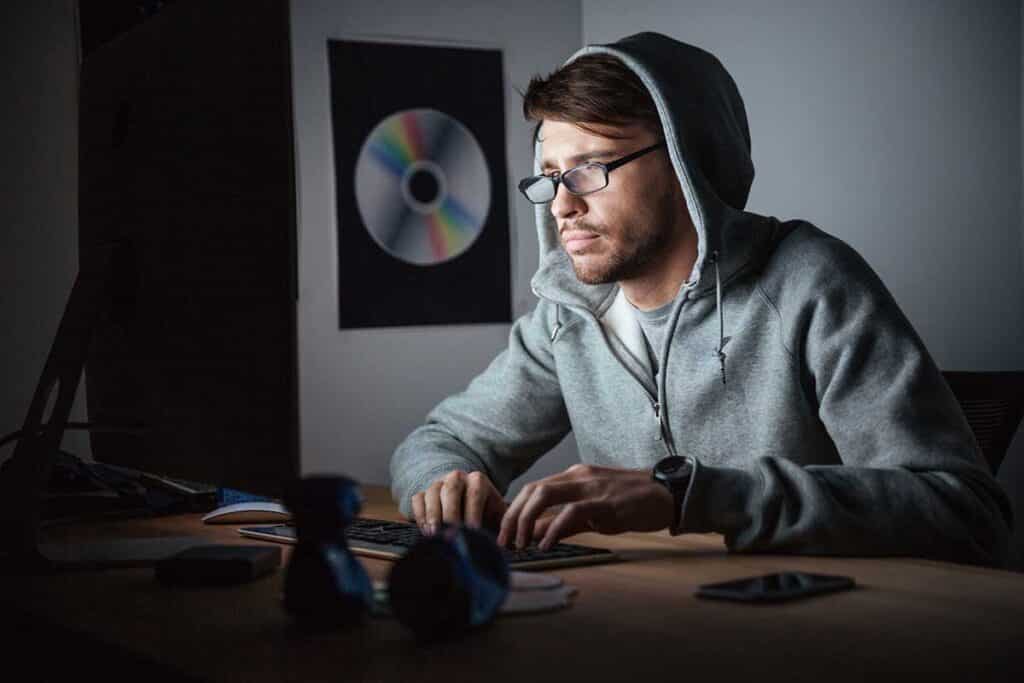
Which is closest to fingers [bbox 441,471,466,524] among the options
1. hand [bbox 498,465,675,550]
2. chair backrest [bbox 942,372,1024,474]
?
hand [bbox 498,465,675,550]

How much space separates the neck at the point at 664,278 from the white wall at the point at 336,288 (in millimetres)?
1422

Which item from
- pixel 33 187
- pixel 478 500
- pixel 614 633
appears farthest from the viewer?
pixel 33 187

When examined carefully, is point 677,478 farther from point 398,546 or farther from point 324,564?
point 324,564

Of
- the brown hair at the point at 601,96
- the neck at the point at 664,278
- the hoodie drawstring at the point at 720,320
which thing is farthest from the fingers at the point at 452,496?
the brown hair at the point at 601,96

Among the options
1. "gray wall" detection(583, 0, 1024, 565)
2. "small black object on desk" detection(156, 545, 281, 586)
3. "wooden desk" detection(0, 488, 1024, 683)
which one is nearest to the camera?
"wooden desk" detection(0, 488, 1024, 683)

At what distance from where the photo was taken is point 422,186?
3342 mm

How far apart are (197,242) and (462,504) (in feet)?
1.47

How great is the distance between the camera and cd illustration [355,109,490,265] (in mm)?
3240

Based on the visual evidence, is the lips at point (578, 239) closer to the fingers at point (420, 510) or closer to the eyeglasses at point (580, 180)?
the eyeglasses at point (580, 180)

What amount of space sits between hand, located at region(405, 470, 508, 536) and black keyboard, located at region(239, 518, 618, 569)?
0.03 metres

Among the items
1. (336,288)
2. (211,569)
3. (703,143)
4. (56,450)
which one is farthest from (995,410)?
(336,288)

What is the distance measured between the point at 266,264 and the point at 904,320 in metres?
0.94

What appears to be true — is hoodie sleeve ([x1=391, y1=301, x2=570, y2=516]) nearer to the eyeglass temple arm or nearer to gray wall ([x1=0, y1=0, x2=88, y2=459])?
the eyeglass temple arm

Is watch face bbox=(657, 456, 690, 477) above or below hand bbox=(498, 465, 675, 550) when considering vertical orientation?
above
